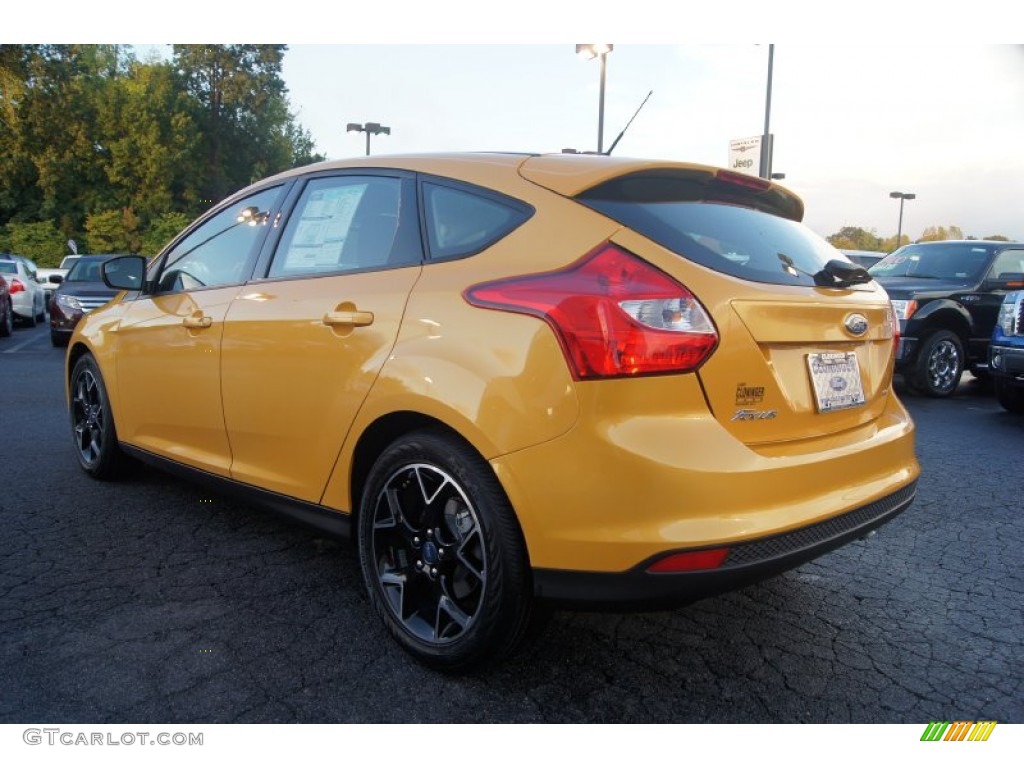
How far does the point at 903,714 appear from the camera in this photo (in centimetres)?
227

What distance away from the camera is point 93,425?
15.0ft

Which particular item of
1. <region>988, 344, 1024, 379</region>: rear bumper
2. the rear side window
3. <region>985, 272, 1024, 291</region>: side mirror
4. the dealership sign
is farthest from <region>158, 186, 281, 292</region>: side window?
the dealership sign

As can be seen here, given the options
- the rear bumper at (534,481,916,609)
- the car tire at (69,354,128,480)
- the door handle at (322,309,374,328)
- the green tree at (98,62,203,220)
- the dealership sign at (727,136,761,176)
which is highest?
the green tree at (98,62,203,220)

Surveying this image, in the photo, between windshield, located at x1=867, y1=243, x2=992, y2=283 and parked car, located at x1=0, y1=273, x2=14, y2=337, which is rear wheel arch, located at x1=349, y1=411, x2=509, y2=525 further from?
parked car, located at x1=0, y1=273, x2=14, y2=337

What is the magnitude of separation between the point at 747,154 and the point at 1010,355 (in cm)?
1475

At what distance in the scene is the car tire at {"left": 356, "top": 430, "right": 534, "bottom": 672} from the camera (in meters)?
2.21

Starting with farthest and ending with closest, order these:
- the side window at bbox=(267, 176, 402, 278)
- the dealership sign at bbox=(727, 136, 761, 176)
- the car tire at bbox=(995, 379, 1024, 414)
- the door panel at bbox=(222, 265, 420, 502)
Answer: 1. the dealership sign at bbox=(727, 136, 761, 176)
2. the car tire at bbox=(995, 379, 1024, 414)
3. the side window at bbox=(267, 176, 402, 278)
4. the door panel at bbox=(222, 265, 420, 502)

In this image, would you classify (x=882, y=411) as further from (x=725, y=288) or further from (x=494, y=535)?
(x=494, y=535)

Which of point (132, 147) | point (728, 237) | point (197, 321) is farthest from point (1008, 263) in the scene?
point (132, 147)

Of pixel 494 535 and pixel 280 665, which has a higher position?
pixel 494 535

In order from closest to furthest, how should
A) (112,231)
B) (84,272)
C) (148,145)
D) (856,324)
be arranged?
(856,324), (84,272), (112,231), (148,145)

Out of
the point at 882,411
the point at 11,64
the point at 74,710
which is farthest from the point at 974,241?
the point at 11,64

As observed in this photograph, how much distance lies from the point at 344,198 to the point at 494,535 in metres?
1.52

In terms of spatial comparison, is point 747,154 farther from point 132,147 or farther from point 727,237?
point 132,147
